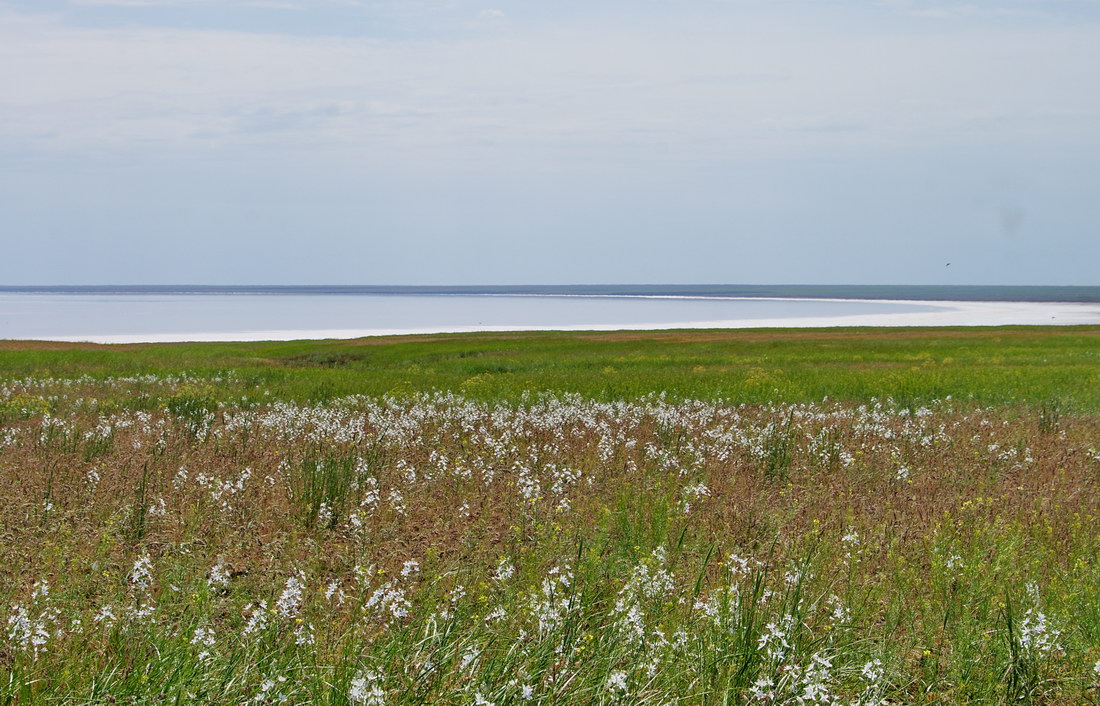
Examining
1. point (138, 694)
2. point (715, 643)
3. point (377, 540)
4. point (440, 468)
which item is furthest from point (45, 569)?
point (715, 643)

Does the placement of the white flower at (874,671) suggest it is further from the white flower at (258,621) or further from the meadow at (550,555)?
the white flower at (258,621)

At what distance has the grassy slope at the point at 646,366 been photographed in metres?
25.2

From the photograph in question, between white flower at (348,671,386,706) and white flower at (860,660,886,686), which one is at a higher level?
white flower at (348,671,386,706)

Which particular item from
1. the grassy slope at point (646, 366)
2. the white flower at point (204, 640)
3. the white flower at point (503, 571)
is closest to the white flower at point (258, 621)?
the white flower at point (204, 640)

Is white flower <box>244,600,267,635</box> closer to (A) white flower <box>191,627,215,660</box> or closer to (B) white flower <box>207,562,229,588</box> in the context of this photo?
(A) white flower <box>191,627,215,660</box>

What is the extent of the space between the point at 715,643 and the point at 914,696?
4.54 feet

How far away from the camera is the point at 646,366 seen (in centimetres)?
3712

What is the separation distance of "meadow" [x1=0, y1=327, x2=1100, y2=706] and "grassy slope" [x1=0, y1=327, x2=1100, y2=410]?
475 centimetres

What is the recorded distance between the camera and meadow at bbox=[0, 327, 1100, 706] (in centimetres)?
532

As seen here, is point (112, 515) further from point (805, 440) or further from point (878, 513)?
point (805, 440)

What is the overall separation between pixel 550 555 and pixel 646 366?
29474 mm

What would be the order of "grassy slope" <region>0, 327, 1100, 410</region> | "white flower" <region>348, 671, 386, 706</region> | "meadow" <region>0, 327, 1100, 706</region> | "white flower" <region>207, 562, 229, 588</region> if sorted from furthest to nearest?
"grassy slope" <region>0, 327, 1100, 410</region> → "white flower" <region>207, 562, 229, 588</region> → "meadow" <region>0, 327, 1100, 706</region> → "white flower" <region>348, 671, 386, 706</region>

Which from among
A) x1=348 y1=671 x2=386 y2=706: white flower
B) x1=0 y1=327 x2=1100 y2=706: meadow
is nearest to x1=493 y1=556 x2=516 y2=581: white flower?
x1=0 y1=327 x2=1100 y2=706: meadow

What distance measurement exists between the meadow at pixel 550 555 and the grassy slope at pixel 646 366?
4.75 m
